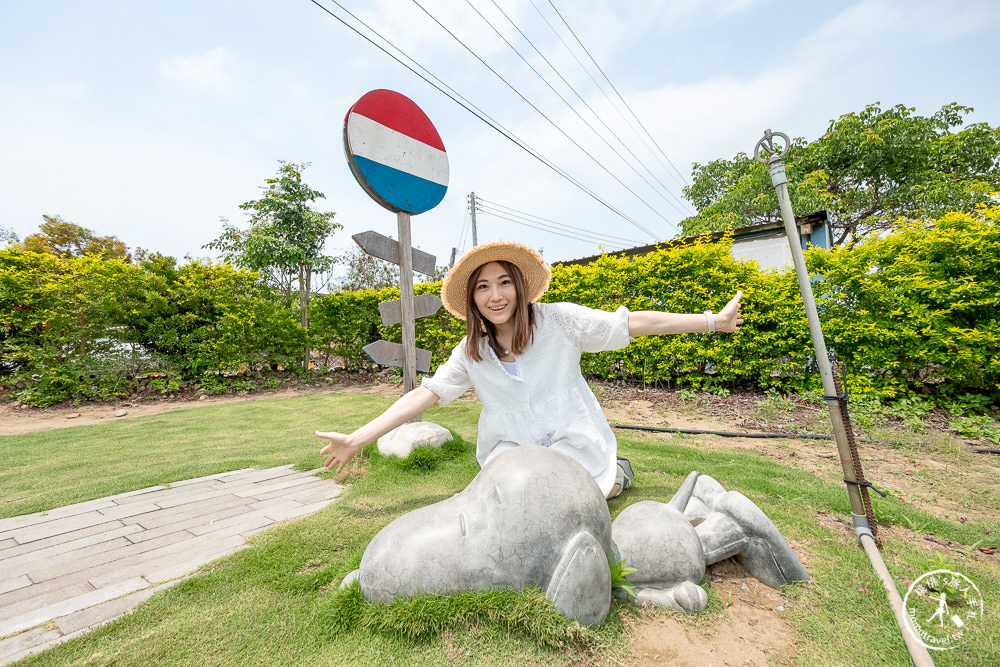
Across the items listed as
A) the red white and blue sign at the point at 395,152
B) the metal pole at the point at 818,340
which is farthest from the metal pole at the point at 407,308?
the metal pole at the point at 818,340

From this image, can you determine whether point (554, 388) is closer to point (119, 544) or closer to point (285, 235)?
point (119, 544)

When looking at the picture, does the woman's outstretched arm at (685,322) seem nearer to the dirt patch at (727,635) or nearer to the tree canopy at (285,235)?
the dirt patch at (727,635)

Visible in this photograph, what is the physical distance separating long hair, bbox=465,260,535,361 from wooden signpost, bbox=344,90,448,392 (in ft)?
5.94

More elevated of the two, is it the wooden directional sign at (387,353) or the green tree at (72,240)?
the green tree at (72,240)

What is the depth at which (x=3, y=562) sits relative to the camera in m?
2.12

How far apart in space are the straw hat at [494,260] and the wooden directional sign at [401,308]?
1.67 meters

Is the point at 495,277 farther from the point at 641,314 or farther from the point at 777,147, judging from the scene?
the point at 777,147

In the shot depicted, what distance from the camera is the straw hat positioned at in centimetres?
224

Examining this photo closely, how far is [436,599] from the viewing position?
148cm

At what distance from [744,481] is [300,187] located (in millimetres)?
15193

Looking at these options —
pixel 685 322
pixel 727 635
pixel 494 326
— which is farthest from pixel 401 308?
pixel 727 635

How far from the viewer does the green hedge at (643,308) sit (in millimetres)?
4504

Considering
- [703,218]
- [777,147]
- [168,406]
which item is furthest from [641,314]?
[703,218]

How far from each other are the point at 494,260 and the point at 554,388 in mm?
777
